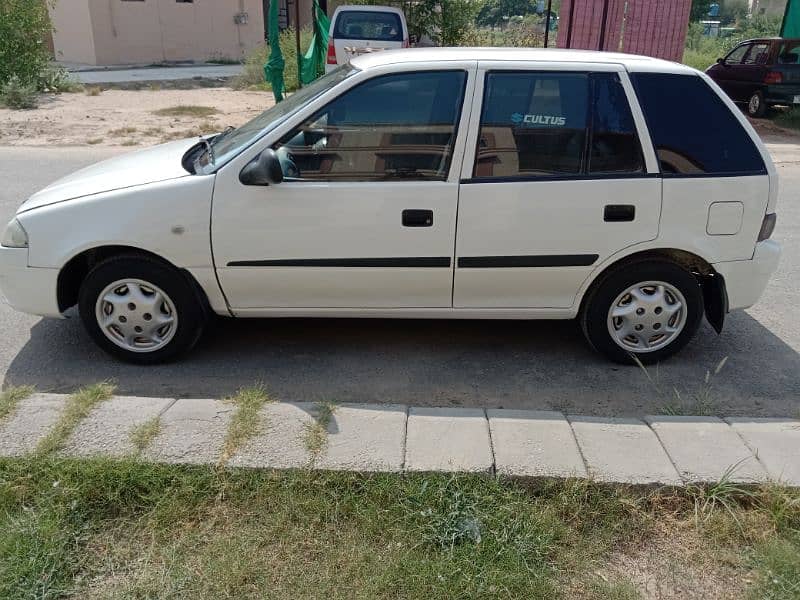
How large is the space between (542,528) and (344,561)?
0.77m

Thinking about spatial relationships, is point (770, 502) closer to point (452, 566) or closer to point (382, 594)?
point (452, 566)

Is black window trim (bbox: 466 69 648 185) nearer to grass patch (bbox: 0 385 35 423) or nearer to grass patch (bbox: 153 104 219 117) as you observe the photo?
grass patch (bbox: 0 385 35 423)

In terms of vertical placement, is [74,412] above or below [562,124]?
below

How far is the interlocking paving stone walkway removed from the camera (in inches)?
118

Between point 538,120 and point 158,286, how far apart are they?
7.45ft

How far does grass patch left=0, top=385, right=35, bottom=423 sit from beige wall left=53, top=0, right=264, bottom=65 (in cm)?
2314

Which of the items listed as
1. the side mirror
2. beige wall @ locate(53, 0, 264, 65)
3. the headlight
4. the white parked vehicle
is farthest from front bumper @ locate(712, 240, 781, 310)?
beige wall @ locate(53, 0, 264, 65)

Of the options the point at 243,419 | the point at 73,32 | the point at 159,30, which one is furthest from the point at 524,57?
the point at 73,32

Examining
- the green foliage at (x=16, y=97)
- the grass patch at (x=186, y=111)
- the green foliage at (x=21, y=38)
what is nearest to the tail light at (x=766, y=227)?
the grass patch at (x=186, y=111)

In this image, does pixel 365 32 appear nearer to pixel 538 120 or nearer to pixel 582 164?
pixel 538 120

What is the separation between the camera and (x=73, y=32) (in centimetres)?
2398

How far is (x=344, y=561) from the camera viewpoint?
257cm

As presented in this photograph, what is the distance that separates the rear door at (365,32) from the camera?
1310cm

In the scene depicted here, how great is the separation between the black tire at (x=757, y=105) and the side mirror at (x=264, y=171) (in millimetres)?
15098
